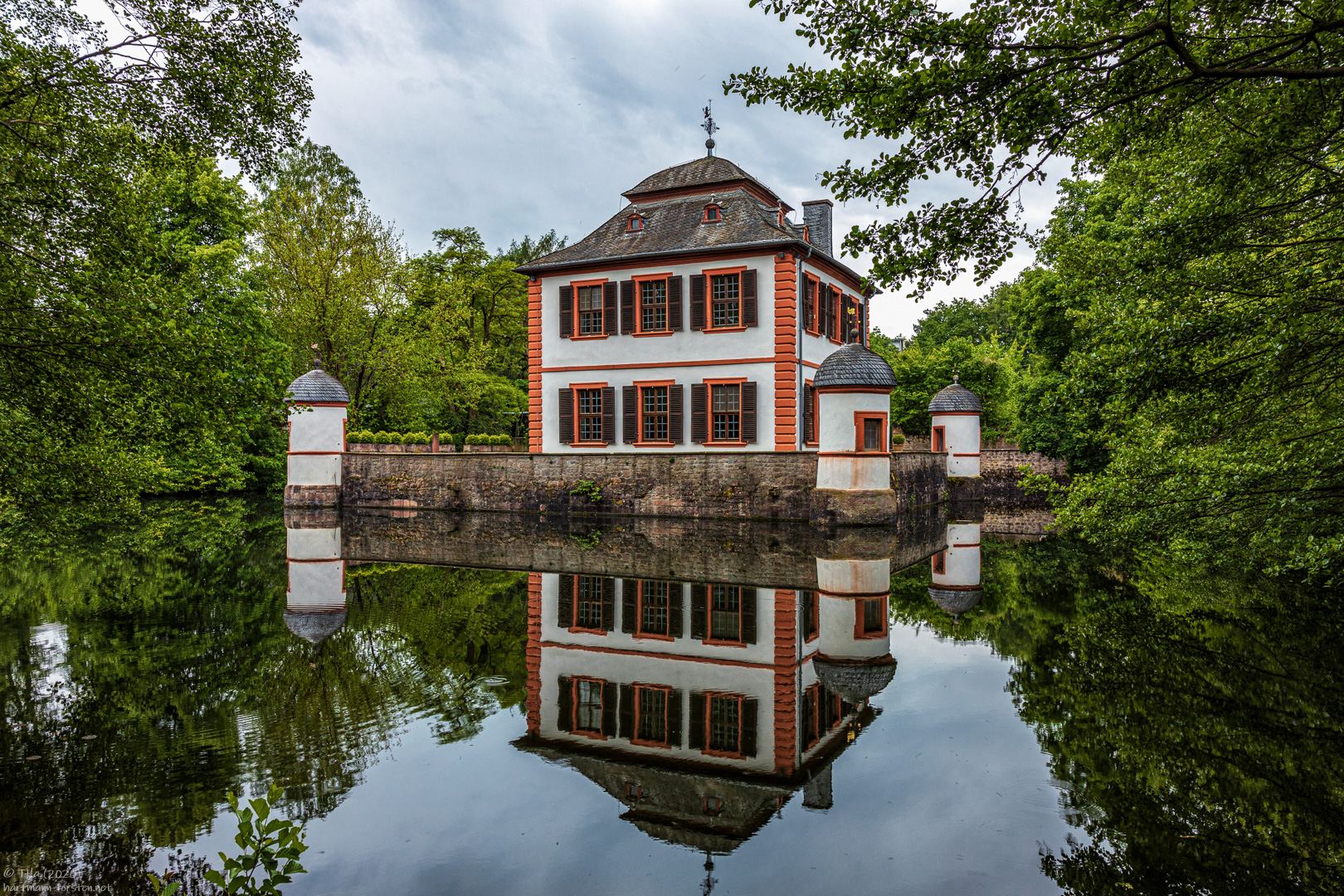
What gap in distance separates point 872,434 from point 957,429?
11.1 metres

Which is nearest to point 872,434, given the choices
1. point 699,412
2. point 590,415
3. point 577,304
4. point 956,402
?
point 699,412

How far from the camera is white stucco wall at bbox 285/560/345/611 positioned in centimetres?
1040

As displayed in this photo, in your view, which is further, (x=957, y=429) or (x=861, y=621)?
(x=957, y=429)

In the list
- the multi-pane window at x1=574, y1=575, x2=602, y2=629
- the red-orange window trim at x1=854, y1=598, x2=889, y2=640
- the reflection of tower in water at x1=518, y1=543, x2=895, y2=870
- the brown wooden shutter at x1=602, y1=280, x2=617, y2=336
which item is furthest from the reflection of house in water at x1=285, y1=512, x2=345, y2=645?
the brown wooden shutter at x1=602, y1=280, x2=617, y2=336

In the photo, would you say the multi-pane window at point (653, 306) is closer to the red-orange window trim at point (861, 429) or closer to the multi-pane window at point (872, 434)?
the red-orange window trim at point (861, 429)

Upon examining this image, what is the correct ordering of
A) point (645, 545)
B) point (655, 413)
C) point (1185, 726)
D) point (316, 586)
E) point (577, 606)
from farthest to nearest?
1. point (655, 413)
2. point (645, 545)
3. point (316, 586)
4. point (577, 606)
5. point (1185, 726)

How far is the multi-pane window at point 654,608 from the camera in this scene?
8.88 metres

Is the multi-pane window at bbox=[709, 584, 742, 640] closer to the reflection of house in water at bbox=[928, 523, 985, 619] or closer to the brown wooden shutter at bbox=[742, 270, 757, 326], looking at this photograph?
the reflection of house in water at bbox=[928, 523, 985, 619]

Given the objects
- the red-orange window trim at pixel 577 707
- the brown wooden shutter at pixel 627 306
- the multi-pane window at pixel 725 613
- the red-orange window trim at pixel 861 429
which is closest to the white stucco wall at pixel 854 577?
the multi-pane window at pixel 725 613

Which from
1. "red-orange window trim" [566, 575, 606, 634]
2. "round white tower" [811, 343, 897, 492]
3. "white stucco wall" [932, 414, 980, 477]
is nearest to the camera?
"red-orange window trim" [566, 575, 606, 634]

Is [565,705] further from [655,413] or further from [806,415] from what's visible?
[806,415]

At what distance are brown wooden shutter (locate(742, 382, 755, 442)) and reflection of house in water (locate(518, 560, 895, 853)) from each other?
35.4 ft

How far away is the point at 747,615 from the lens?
9391 millimetres

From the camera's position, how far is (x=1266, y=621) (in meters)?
8.68
